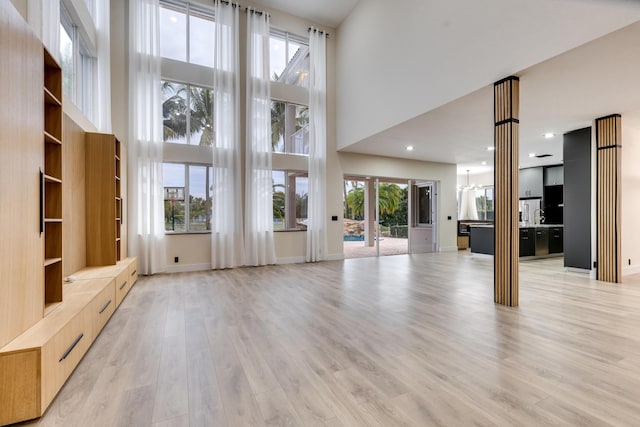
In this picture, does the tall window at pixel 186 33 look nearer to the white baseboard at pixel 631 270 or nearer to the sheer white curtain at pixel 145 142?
the sheer white curtain at pixel 145 142

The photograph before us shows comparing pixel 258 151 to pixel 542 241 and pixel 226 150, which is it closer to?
pixel 226 150

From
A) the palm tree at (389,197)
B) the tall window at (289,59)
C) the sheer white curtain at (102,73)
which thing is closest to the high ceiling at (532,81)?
Result: the tall window at (289,59)

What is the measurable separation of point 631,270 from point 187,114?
9842 mm

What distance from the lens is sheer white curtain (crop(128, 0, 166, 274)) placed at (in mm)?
5766

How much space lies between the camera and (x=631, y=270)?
18.5 ft

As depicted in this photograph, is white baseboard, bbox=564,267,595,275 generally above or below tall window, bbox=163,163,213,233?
below

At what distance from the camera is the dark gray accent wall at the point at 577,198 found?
5703 millimetres

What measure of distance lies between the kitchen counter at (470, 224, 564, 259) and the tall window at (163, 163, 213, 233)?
732 cm

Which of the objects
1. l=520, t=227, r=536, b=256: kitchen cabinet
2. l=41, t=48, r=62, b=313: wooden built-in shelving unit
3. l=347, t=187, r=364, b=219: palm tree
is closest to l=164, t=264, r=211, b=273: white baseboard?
l=41, t=48, r=62, b=313: wooden built-in shelving unit

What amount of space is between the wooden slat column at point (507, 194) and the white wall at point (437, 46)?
12.4 inches

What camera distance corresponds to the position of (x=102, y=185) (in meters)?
4.36

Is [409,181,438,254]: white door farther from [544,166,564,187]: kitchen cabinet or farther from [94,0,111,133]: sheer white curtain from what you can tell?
[94,0,111,133]: sheer white curtain

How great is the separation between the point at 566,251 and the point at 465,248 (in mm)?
4306

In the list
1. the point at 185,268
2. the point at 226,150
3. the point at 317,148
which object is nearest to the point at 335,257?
the point at 317,148
